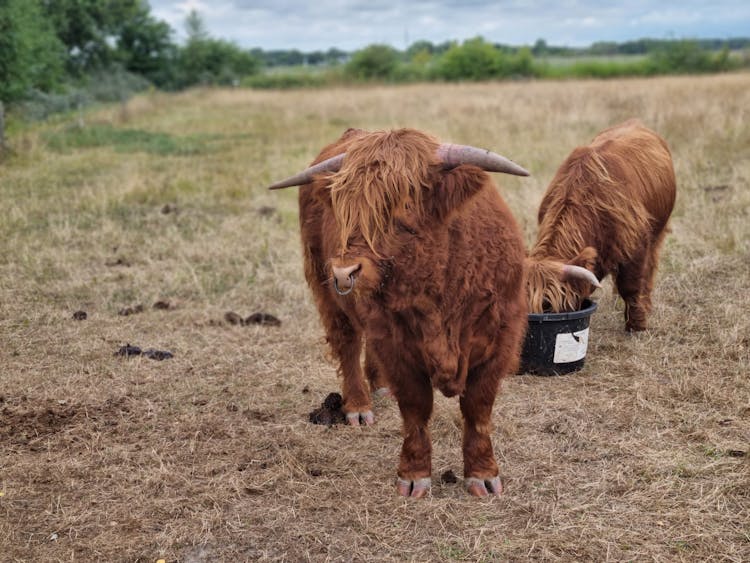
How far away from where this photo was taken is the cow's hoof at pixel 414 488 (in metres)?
3.47

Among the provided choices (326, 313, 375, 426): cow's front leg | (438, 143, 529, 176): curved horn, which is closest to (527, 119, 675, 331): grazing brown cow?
(326, 313, 375, 426): cow's front leg

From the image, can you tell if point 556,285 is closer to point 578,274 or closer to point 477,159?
point 578,274

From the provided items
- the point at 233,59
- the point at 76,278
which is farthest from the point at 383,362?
the point at 233,59

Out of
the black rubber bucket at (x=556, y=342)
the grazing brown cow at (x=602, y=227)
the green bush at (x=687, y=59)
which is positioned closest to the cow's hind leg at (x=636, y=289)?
the grazing brown cow at (x=602, y=227)

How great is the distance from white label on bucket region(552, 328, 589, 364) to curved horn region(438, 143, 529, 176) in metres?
2.17

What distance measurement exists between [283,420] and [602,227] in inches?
104

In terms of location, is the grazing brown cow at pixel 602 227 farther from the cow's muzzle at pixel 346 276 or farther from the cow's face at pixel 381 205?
the cow's muzzle at pixel 346 276

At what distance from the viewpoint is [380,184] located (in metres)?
2.73

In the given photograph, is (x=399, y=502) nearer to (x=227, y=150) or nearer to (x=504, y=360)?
(x=504, y=360)

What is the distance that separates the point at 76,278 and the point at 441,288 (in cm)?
502

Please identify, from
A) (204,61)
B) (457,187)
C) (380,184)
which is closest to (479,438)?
(457,187)

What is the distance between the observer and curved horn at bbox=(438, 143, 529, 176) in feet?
9.04

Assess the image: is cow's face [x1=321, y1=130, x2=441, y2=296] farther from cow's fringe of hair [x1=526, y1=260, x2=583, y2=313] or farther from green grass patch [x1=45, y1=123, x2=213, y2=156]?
green grass patch [x1=45, y1=123, x2=213, y2=156]

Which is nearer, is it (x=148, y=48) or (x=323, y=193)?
(x=323, y=193)
